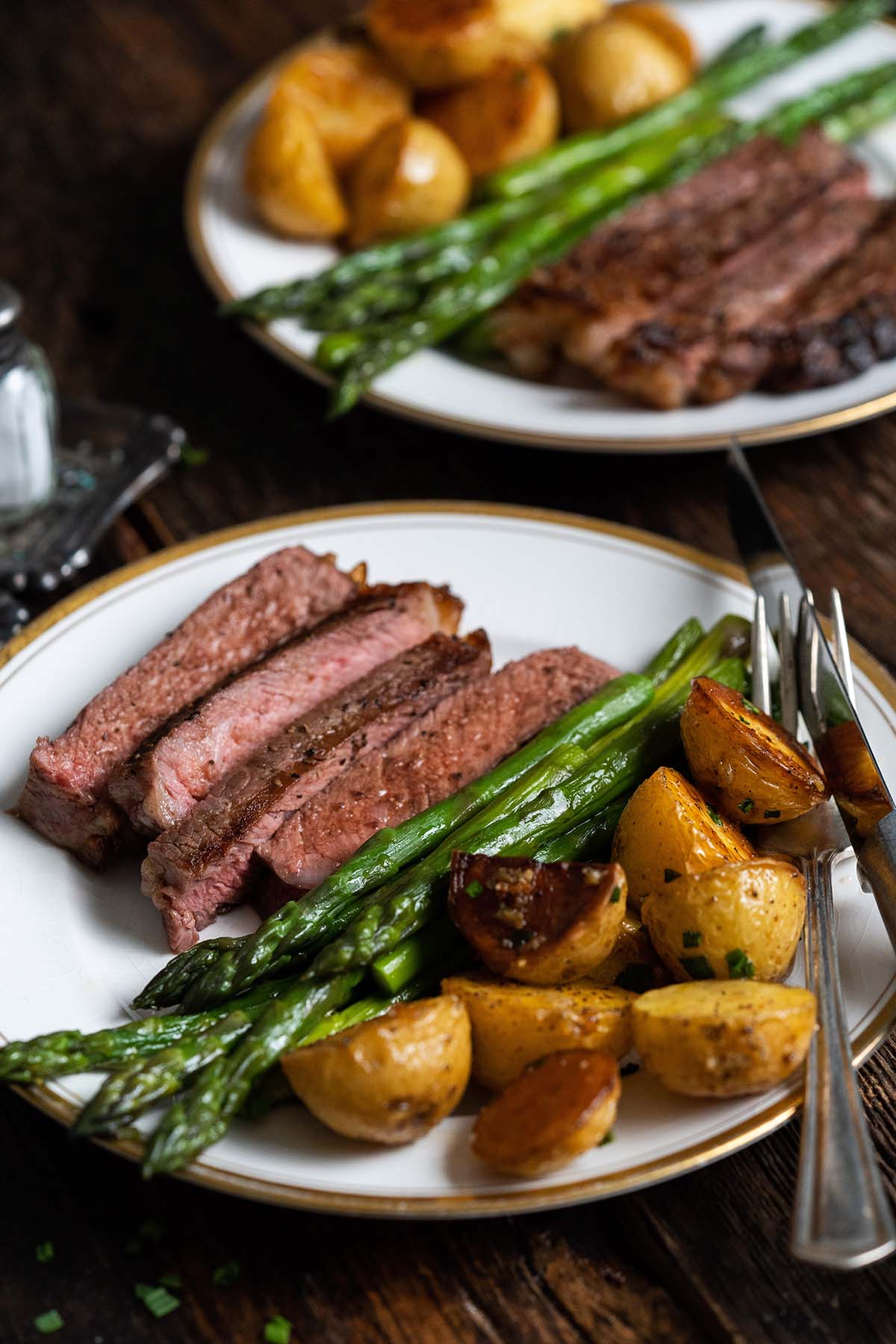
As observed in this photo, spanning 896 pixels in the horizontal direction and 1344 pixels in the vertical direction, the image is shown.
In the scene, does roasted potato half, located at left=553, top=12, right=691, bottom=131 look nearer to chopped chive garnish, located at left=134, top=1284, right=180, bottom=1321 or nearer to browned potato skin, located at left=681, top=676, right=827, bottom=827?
browned potato skin, located at left=681, top=676, right=827, bottom=827

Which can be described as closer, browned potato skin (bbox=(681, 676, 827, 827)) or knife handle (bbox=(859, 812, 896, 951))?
knife handle (bbox=(859, 812, 896, 951))

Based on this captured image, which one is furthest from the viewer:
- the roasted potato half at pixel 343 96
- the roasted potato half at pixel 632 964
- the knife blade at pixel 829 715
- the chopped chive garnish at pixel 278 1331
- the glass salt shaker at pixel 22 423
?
the roasted potato half at pixel 343 96

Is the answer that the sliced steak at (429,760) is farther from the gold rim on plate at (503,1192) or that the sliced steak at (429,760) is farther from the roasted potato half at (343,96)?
the roasted potato half at (343,96)

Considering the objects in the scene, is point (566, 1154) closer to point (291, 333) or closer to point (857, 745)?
point (857, 745)

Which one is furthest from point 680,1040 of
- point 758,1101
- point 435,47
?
point 435,47

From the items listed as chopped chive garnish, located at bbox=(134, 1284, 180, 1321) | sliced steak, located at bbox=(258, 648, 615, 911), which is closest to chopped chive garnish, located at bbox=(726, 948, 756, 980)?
sliced steak, located at bbox=(258, 648, 615, 911)

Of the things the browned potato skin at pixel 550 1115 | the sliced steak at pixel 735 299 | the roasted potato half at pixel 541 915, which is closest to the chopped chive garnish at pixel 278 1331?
the browned potato skin at pixel 550 1115
